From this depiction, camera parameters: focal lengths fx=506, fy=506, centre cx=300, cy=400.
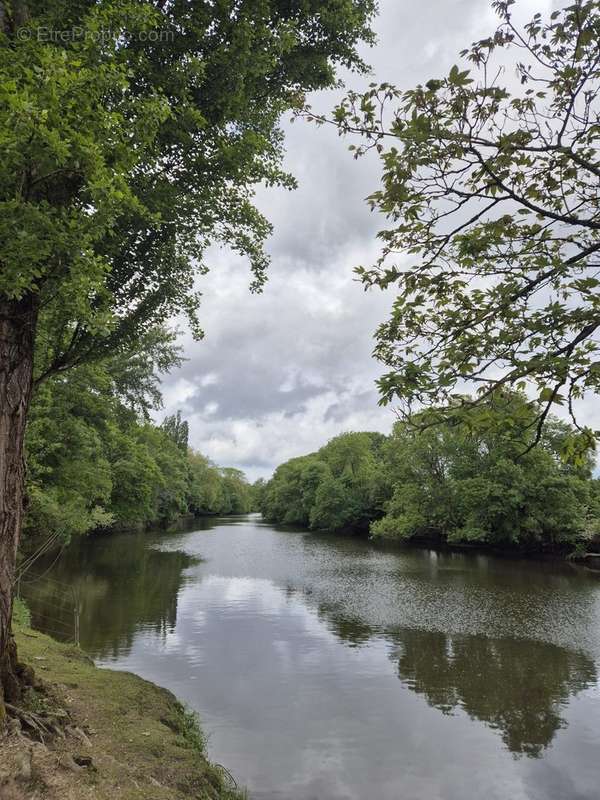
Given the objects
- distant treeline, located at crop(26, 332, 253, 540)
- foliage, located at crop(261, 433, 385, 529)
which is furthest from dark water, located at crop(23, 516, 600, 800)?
foliage, located at crop(261, 433, 385, 529)

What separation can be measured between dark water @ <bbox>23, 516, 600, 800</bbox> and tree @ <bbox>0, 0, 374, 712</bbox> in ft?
19.1

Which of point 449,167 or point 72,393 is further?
point 72,393

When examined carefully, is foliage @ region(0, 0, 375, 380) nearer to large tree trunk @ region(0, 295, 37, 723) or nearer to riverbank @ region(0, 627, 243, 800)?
large tree trunk @ region(0, 295, 37, 723)

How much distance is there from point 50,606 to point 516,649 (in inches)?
608

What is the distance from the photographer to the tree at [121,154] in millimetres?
4789

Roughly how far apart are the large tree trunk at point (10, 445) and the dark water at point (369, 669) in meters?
4.28

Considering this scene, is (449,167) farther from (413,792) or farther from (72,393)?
(72,393)

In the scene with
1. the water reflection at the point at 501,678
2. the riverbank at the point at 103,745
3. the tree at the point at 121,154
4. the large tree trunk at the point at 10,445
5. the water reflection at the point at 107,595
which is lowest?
the water reflection at the point at 501,678

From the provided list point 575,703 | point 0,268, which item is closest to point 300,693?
point 575,703

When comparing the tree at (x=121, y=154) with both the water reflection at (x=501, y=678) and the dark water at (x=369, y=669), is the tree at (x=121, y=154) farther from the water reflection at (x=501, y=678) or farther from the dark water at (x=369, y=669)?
the water reflection at (x=501, y=678)

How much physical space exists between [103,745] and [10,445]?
12.8 feet

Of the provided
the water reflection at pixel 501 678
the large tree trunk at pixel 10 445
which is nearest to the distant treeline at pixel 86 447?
the large tree trunk at pixel 10 445

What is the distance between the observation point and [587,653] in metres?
14.7

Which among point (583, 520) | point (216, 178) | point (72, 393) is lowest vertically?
point (583, 520)
